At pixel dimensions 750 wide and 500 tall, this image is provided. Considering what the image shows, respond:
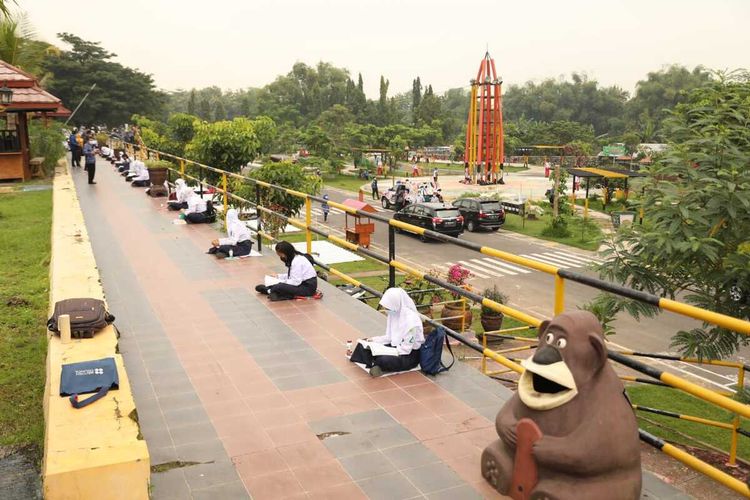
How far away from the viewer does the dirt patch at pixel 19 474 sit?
16.0 ft

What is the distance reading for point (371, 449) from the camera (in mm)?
4840

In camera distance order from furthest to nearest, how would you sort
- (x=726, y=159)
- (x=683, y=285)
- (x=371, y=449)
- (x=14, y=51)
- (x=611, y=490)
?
(x=14, y=51), (x=683, y=285), (x=726, y=159), (x=371, y=449), (x=611, y=490)

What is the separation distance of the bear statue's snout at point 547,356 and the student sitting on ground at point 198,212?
1176cm

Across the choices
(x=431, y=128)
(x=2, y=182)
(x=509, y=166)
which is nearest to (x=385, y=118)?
(x=431, y=128)

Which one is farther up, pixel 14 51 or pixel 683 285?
pixel 14 51

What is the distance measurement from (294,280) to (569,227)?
29.8 meters

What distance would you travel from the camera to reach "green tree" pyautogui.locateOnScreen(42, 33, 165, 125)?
201 feet

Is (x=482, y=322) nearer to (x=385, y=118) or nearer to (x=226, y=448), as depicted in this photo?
(x=226, y=448)

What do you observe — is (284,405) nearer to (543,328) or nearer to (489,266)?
(543,328)

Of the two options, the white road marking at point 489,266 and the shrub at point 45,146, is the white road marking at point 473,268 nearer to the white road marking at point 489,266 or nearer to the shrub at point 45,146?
the white road marking at point 489,266

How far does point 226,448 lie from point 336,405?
1.02 m

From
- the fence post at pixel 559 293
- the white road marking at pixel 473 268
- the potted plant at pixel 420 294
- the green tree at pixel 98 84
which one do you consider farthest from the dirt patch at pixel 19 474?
the green tree at pixel 98 84

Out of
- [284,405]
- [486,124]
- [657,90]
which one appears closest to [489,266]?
[284,405]

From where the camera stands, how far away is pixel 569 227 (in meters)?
36.2
